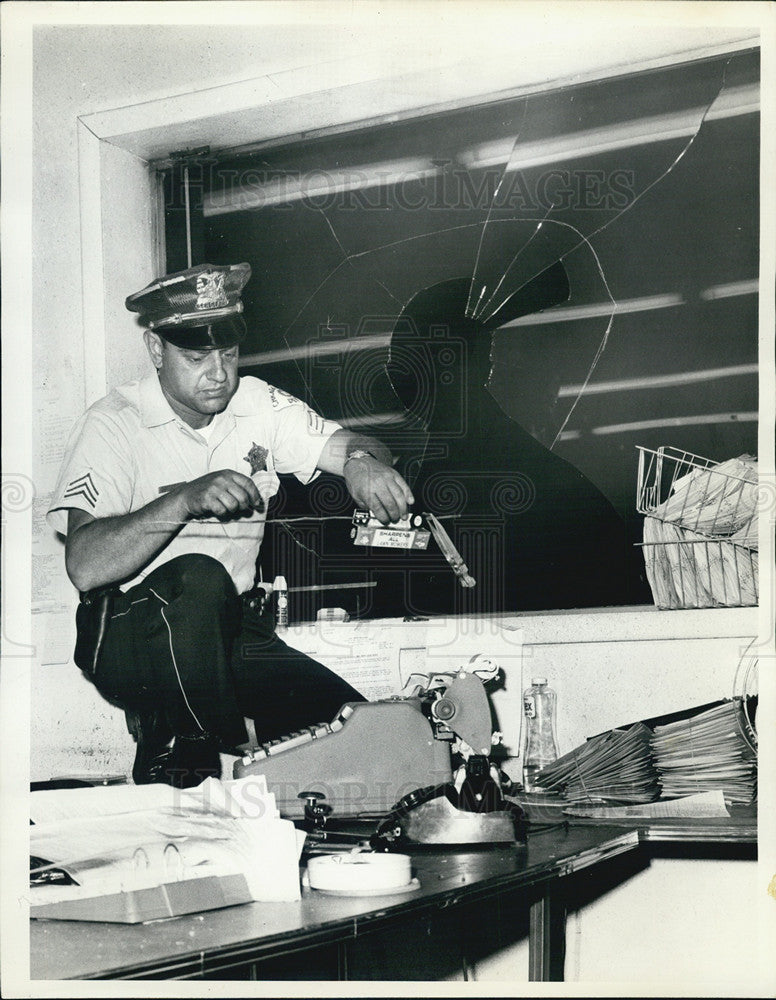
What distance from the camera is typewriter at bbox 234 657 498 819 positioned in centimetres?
178

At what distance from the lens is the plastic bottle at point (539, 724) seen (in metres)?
2.12

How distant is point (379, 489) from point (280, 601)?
0.31 meters

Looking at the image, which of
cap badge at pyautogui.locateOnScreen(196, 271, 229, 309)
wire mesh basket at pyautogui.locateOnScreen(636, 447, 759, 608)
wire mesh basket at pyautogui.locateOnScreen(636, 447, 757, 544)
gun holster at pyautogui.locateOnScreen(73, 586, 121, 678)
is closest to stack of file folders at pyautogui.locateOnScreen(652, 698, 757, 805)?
wire mesh basket at pyautogui.locateOnScreen(636, 447, 759, 608)

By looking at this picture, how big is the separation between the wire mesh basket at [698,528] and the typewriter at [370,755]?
513 millimetres

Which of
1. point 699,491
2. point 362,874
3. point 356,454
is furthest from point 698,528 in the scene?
point 362,874

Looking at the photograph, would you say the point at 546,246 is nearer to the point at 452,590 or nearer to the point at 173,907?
the point at 452,590

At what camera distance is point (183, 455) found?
2131mm

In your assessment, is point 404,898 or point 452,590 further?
point 452,590

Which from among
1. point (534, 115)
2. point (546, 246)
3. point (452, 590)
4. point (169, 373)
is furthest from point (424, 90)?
point (452, 590)

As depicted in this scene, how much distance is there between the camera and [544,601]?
2.11 m

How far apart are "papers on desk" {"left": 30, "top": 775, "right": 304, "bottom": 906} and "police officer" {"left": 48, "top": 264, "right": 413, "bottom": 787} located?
71 cm

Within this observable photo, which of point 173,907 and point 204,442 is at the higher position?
point 204,442

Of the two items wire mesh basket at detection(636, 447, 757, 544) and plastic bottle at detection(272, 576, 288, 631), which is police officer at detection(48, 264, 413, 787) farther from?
wire mesh basket at detection(636, 447, 757, 544)

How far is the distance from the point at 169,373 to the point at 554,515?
0.85 metres
